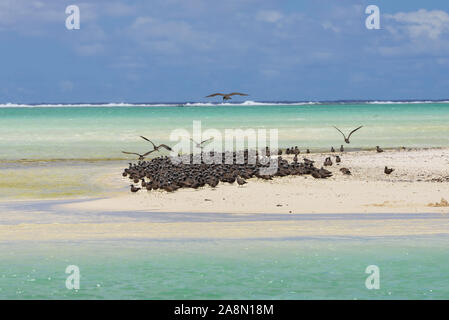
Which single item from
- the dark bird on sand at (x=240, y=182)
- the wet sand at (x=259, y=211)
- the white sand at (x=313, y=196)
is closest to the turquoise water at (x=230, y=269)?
the wet sand at (x=259, y=211)

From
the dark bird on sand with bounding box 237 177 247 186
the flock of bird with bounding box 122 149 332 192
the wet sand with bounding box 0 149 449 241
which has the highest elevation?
the flock of bird with bounding box 122 149 332 192

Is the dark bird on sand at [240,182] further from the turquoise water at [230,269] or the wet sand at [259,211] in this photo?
the turquoise water at [230,269]

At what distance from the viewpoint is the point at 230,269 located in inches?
387

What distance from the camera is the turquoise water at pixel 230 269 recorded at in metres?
8.85

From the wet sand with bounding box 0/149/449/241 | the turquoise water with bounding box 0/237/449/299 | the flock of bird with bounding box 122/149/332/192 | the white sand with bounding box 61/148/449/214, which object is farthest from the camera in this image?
the flock of bird with bounding box 122/149/332/192

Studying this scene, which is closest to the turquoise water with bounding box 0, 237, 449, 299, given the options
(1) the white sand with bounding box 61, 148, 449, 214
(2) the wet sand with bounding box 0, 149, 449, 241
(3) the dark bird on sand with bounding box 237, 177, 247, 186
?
(2) the wet sand with bounding box 0, 149, 449, 241

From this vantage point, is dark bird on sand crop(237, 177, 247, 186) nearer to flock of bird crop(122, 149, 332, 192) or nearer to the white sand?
flock of bird crop(122, 149, 332, 192)

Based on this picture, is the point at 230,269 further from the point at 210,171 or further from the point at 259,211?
the point at 210,171

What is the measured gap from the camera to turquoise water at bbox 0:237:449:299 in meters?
8.85

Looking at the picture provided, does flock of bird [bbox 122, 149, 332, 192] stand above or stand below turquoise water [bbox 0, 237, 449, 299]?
above

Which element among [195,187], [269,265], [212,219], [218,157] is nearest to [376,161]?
[218,157]
